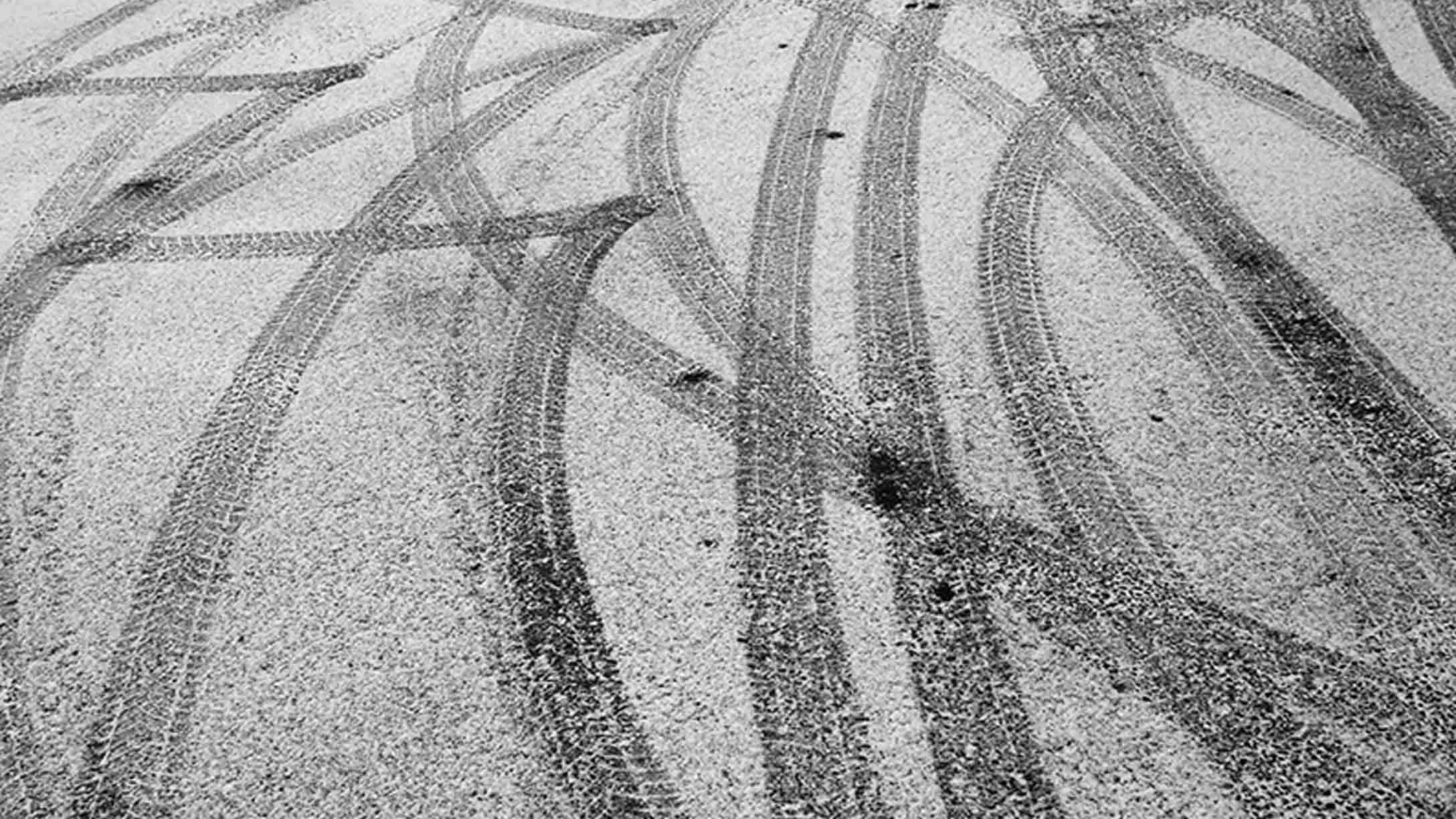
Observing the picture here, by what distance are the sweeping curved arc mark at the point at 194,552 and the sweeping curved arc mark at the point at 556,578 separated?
845mm

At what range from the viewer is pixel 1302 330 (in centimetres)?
471

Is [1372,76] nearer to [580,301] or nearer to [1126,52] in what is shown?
[1126,52]

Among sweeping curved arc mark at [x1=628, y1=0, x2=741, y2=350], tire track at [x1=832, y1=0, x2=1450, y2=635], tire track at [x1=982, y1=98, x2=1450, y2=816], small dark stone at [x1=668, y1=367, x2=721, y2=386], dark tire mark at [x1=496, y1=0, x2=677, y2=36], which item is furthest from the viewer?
dark tire mark at [x1=496, y1=0, x2=677, y2=36]

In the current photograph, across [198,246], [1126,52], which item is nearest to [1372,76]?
[1126,52]

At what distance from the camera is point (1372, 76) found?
6094mm

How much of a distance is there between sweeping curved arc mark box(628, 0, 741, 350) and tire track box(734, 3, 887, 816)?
119 mm

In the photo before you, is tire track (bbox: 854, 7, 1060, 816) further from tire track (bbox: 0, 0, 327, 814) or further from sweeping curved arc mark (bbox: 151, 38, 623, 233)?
tire track (bbox: 0, 0, 327, 814)

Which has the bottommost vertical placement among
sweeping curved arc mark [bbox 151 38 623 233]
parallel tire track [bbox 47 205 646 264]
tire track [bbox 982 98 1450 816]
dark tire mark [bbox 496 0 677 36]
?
tire track [bbox 982 98 1450 816]

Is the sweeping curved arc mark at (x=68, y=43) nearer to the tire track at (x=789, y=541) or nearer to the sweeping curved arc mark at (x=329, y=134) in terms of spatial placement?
the sweeping curved arc mark at (x=329, y=134)

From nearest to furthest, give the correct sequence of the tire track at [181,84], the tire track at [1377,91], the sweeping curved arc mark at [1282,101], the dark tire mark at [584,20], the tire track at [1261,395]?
the tire track at [1261,395] → the tire track at [1377,91] → the sweeping curved arc mark at [1282,101] → the tire track at [181,84] → the dark tire mark at [584,20]

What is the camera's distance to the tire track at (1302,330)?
13.3 ft

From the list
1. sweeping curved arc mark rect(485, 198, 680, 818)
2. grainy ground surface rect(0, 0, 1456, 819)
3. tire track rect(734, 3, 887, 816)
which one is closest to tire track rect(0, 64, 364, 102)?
grainy ground surface rect(0, 0, 1456, 819)

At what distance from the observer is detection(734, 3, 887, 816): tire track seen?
351 centimetres

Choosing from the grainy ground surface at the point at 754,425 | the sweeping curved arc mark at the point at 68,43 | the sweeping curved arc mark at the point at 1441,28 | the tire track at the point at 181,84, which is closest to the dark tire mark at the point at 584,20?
the grainy ground surface at the point at 754,425
